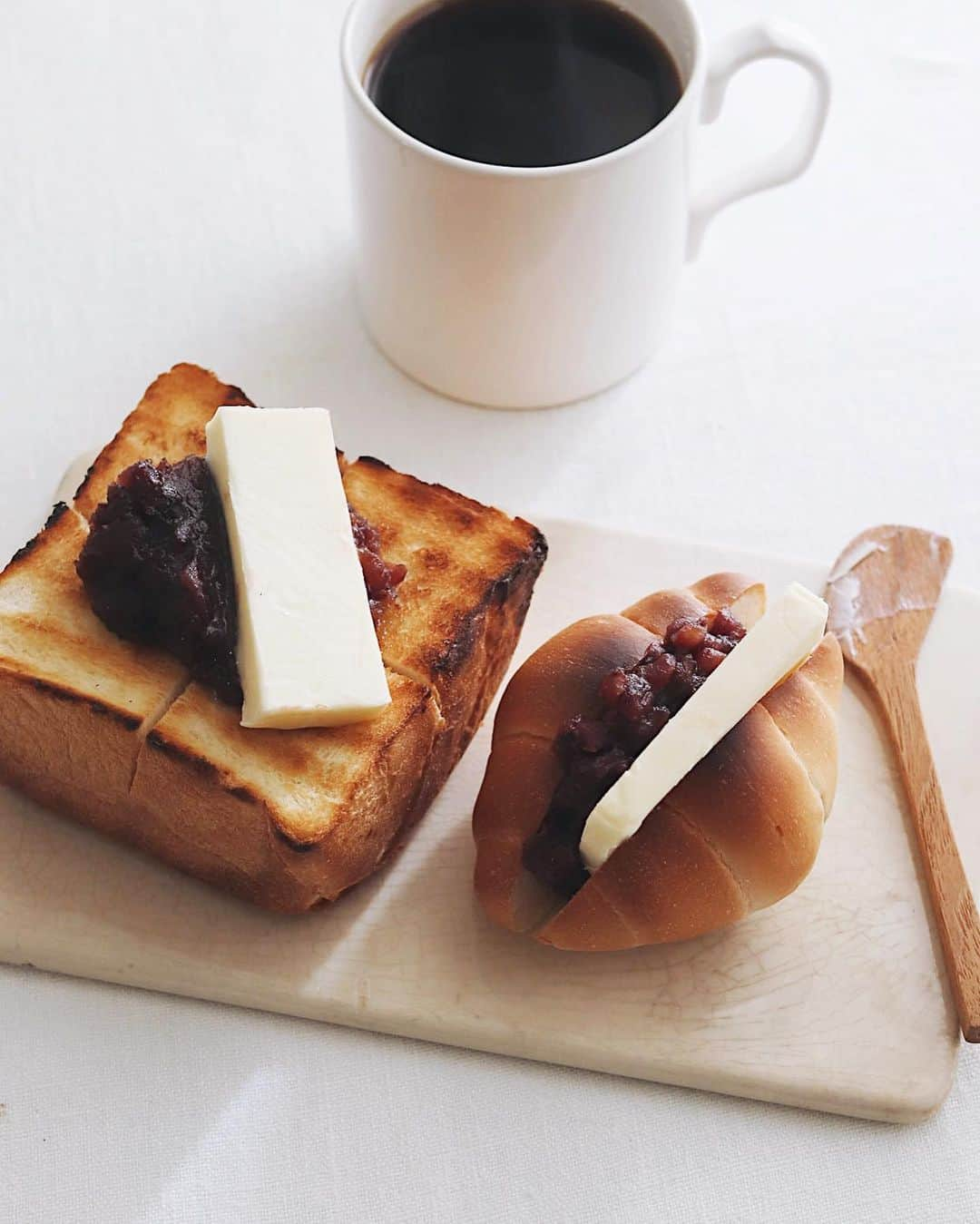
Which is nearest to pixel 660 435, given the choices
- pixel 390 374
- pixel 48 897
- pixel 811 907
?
pixel 390 374

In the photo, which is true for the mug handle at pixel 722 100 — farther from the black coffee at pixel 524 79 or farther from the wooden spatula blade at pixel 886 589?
the wooden spatula blade at pixel 886 589

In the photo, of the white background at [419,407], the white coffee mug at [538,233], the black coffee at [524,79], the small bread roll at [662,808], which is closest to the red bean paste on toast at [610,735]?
the small bread roll at [662,808]

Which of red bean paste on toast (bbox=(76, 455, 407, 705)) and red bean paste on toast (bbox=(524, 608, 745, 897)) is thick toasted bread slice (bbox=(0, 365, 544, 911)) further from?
red bean paste on toast (bbox=(524, 608, 745, 897))

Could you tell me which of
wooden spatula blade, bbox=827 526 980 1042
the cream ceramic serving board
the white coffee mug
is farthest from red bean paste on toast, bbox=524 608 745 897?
the white coffee mug

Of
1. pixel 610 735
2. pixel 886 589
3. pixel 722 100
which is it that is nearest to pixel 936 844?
pixel 886 589

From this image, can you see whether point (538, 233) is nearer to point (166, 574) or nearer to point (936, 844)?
point (166, 574)

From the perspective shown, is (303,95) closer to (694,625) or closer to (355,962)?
(694,625)
